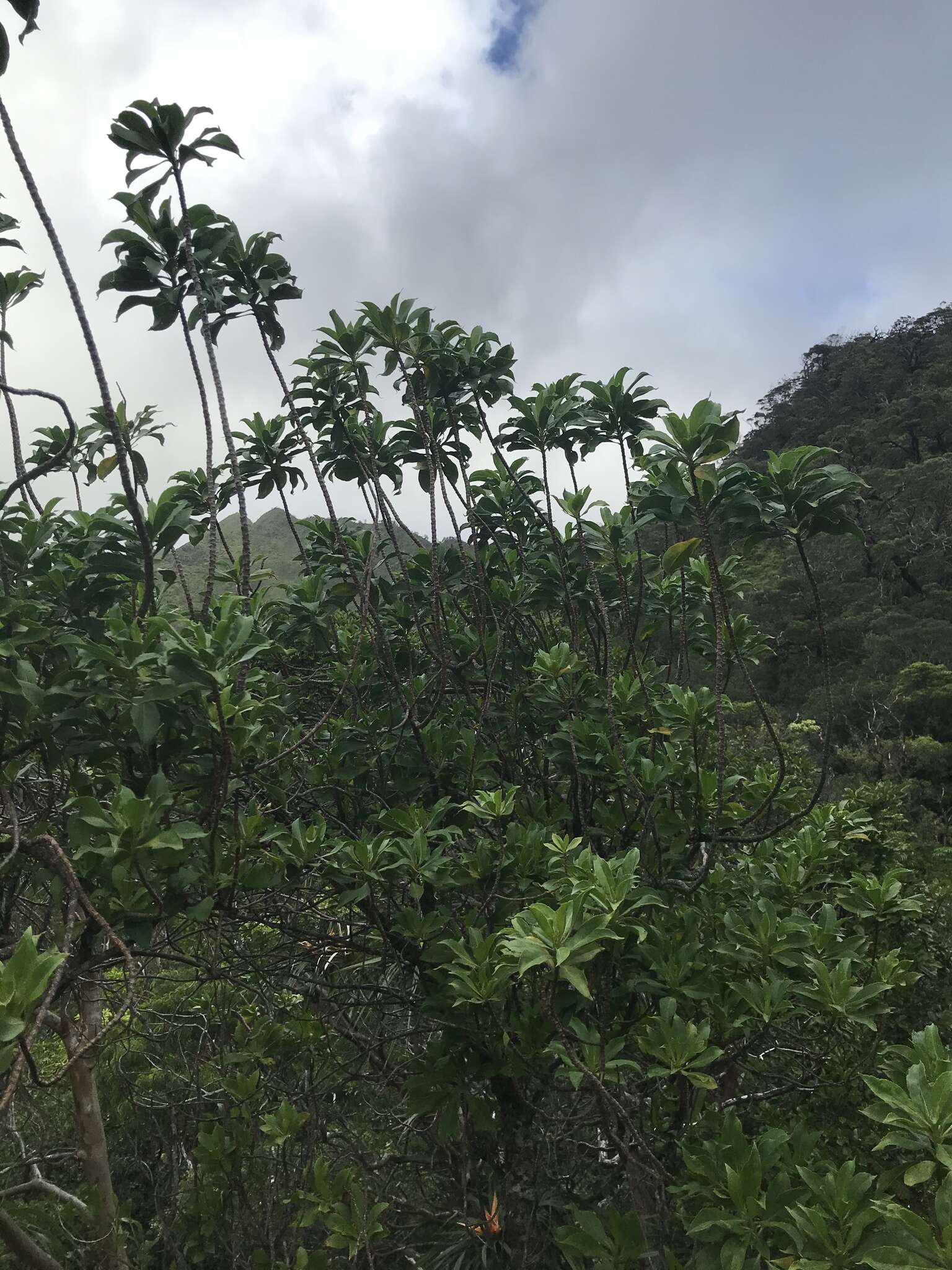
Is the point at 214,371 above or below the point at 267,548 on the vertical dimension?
below

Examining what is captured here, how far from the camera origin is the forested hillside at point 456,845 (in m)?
2.43

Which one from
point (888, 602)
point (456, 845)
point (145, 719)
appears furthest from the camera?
point (888, 602)

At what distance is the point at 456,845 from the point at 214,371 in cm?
295

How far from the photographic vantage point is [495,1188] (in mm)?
4105

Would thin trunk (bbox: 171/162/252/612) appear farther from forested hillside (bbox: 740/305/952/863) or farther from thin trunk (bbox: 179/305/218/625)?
forested hillside (bbox: 740/305/952/863)

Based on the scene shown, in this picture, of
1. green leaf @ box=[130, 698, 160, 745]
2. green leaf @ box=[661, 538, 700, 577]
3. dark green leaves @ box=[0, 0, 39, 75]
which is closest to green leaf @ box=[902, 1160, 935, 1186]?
green leaf @ box=[661, 538, 700, 577]

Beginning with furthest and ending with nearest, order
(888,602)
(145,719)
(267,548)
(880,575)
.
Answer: (267,548) < (880,575) < (888,602) < (145,719)

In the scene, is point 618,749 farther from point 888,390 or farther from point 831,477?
point 888,390

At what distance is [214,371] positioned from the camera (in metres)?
3.75

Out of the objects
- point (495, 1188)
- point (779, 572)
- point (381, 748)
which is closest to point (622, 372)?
point (381, 748)

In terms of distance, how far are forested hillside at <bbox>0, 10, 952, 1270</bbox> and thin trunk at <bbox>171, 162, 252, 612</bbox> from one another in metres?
0.03

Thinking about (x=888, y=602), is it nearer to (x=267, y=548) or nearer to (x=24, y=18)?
(x=24, y=18)

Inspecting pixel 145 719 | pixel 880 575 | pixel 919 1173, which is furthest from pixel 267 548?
pixel 919 1173

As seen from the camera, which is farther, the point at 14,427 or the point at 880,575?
the point at 880,575
